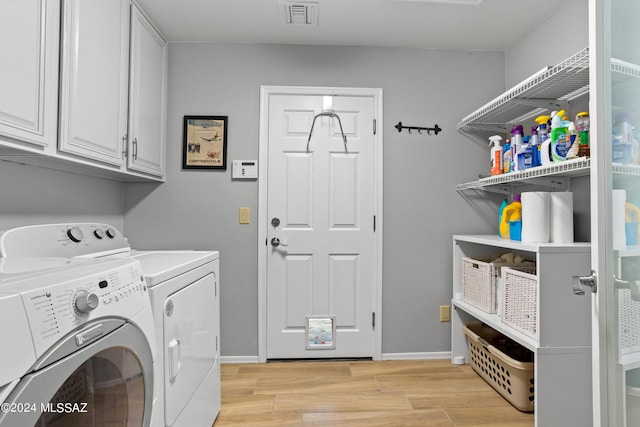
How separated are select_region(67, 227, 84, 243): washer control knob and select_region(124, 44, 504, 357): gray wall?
3.01 ft

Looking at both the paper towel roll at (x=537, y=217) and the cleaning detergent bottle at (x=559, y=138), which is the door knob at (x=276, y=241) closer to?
the paper towel roll at (x=537, y=217)

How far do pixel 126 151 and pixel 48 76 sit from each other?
0.64 metres

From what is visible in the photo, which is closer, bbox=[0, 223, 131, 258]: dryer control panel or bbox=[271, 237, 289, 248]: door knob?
bbox=[0, 223, 131, 258]: dryer control panel

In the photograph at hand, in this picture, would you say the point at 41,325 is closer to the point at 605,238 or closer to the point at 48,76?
the point at 48,76

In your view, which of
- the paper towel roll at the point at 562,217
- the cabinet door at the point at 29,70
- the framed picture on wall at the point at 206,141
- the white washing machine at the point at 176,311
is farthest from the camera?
the framed picture on wall at the point at 206,141

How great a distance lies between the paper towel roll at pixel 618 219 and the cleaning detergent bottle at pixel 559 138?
0.70 metres

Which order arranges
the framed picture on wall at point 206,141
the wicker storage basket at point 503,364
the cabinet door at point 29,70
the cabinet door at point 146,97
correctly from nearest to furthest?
the cabinet door at point 29,70 < the wicker storage basket at point 503,364 < the cabinet door at point 146,97 < the framed picture on wall at point 206,141

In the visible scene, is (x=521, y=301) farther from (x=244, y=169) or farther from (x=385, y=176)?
(x=244, y=169)

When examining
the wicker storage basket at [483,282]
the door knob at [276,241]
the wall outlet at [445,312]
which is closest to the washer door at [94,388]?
the door knob at [276,241]

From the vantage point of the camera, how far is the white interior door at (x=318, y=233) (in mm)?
2504

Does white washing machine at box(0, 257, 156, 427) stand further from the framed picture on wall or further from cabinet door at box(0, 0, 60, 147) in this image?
the framed picture on wall

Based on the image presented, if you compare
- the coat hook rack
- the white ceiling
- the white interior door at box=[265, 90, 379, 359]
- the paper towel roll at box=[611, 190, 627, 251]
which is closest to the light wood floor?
the white interior door at box=[265, 90, 379, 359]

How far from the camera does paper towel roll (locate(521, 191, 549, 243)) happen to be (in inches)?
69.1

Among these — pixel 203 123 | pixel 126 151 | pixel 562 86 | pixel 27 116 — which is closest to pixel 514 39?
pixel 562 86
